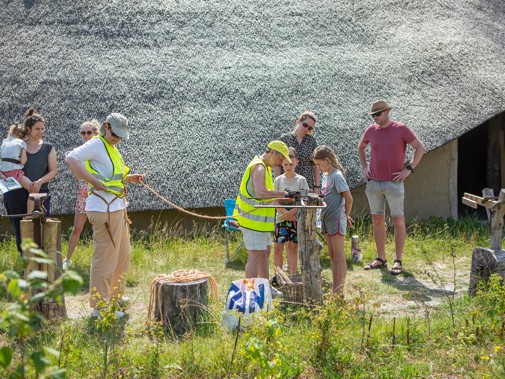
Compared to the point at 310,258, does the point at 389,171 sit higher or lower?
higher

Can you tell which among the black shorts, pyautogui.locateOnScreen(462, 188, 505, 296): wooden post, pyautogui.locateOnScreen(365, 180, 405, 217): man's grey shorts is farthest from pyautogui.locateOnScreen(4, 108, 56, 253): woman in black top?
pyautogui.locateOnScreen(462, 188, 505, 296): wooden post

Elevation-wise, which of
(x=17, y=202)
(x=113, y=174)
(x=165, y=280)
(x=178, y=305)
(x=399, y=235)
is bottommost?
(x=178, y=305)

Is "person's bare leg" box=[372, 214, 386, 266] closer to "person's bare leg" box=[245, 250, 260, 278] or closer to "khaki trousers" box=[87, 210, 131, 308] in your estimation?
"person's bare leg" box=[245, 250, 260, 278]

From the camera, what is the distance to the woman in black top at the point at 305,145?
6379 mm

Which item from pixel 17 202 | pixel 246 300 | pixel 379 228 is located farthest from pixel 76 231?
pixel 379 228

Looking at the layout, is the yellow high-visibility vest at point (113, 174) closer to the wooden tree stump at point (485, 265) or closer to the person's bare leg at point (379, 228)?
the person's bare leg at point (379, 228)

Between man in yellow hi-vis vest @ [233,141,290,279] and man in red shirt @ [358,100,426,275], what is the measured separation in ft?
5.25

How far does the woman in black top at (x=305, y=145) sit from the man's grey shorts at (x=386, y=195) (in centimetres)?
62

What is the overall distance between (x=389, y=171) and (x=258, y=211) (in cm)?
185

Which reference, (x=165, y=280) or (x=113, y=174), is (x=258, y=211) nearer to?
(x=165, y=280)

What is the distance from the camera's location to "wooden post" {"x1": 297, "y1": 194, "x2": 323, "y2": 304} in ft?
16.0

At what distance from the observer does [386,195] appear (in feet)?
22.1

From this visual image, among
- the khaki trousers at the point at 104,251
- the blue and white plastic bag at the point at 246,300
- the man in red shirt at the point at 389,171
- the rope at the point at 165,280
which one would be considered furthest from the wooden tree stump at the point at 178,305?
the man in red shirt at the point at 389,171

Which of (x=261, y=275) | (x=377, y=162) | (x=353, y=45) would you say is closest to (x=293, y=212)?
(x=261, y=275)
